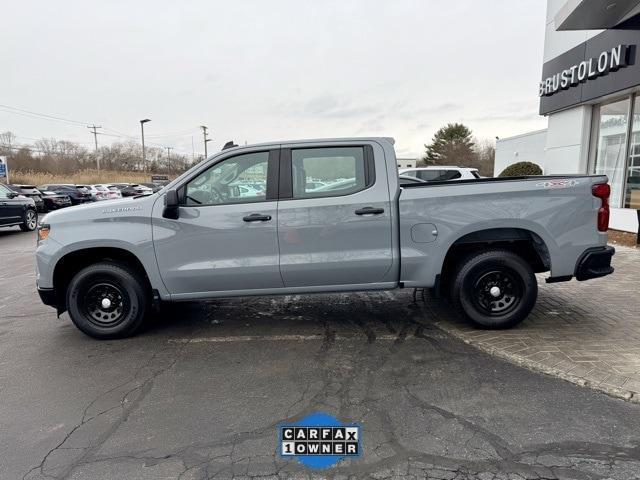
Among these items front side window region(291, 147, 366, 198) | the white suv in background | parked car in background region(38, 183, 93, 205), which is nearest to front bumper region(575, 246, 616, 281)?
front side window region(291, 147, 366, 198)

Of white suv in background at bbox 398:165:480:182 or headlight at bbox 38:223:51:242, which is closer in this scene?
headlight at bbox 38:223:51:242

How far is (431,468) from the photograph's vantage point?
2.61 meters

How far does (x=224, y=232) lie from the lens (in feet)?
14.4

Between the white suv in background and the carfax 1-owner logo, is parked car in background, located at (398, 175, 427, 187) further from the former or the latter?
the white suv in background

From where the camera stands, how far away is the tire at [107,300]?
14.9 feet

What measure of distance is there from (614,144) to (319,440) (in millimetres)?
12896

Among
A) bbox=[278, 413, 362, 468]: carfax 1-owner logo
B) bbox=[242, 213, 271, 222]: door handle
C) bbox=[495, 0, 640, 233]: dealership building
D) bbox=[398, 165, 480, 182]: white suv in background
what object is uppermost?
bbox=[495, 0, 640, 233]: dealership building

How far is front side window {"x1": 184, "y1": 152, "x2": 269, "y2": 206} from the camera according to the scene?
14.7ft

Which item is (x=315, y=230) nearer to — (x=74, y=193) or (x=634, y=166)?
(x=634, y=166)

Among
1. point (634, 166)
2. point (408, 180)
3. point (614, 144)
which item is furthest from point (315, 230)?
point (614, 144)

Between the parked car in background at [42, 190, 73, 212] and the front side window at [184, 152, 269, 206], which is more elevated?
the front side window at [184, 152, 269, 206]

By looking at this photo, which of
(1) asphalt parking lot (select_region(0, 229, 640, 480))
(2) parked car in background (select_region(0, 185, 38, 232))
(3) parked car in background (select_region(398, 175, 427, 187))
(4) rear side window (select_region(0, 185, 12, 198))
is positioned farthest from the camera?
(4) rear side window (select_region(0, 185, 12, 198))

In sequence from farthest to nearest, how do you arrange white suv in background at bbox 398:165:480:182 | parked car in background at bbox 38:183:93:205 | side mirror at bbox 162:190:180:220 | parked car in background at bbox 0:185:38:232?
parked car in background at bbox 38:183:93:205 < parked car in background at bbox 0:185:38:232 < white suv in background at bbox 398:165:480:182 < side mirror at bbox 162:190:180:220

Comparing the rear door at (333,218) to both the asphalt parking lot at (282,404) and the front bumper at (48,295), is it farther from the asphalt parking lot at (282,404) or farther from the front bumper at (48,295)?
the front bumper at (48,295)
